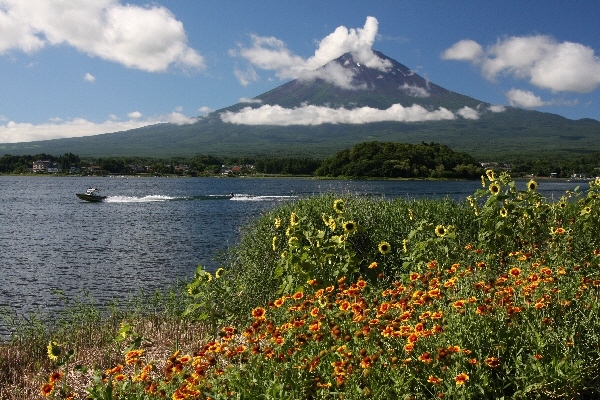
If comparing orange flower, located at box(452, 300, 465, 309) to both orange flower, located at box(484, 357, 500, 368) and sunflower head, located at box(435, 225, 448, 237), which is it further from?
sunflower head, located at box(435, 225, 448, 237)

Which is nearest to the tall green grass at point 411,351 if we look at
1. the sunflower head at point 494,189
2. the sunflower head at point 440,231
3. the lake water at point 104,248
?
the sunflower head at point 440,231

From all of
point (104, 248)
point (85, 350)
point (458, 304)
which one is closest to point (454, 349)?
point (458, 304)

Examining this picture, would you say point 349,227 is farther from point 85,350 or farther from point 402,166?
point 402,166

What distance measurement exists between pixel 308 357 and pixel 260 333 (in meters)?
0.48

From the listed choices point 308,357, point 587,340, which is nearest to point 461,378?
point 308,357

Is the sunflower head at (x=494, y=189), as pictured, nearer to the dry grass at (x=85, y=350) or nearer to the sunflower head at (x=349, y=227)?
the sunflower head at (x=349, y=227)

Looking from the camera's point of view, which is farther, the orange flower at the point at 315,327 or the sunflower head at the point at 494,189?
the sunflower head at the point at 494,189

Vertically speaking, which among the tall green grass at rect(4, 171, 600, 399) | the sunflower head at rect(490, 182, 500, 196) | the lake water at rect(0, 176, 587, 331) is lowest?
the lake water at rect(0, 176, 587, 331)

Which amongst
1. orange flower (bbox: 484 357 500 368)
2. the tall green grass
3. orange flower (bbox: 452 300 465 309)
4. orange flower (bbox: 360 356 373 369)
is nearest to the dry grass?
the tall green grass

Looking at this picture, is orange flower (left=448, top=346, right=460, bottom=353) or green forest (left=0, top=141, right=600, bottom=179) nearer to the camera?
orange flower (left=448, top=346, right=460, bottom=353)

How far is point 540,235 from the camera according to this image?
10.6 metres

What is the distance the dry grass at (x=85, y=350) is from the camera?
6.63 metres

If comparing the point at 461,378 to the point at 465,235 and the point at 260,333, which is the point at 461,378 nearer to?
the point at 260,333

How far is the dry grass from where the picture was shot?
21.7ft
